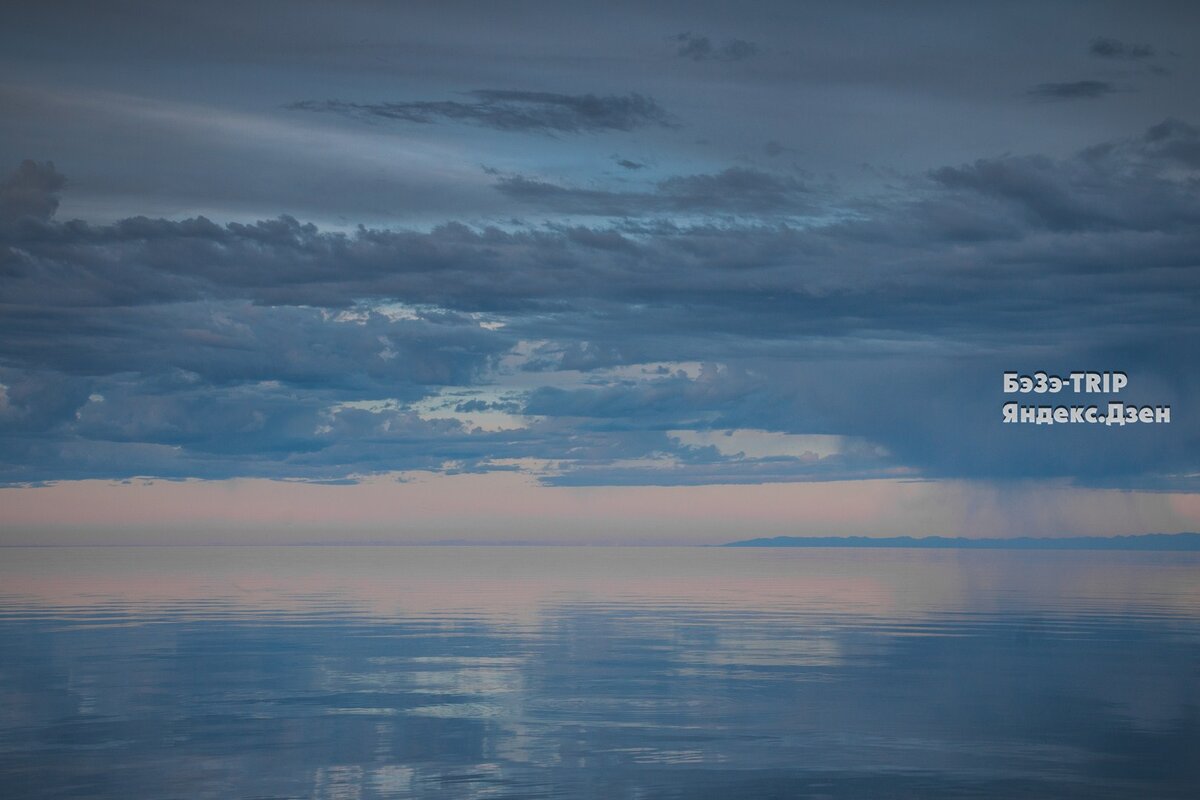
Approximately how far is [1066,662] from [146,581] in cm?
11445

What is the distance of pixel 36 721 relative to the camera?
41.3 metres

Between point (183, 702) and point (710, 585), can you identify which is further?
point (710, 585)

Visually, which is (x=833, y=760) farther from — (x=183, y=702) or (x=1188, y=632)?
(x=1188, y=632)

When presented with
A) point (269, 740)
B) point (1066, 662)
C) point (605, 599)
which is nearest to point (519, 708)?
point (269, 740)

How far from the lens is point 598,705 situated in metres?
45.0

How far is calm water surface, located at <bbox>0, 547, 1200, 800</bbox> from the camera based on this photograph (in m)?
33.2

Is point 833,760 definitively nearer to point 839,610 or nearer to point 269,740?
point 269,740

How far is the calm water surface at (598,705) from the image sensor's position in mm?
33156

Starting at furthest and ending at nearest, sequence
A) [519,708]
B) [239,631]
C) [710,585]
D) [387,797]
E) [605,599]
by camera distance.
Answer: [710,585]
[605,599]
[239,631]
[519,708]
[387,797]

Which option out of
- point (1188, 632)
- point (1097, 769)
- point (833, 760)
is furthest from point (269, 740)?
point (1188, 632)

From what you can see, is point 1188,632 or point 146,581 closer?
point 1188,632

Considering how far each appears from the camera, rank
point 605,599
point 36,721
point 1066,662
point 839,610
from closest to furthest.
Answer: point 36,721 < point 1066,662 < point 839,610 < point 605,599

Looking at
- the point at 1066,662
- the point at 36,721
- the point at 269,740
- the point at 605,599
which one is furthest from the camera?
the point at 605,599

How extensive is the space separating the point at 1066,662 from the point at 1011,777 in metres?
27.1
